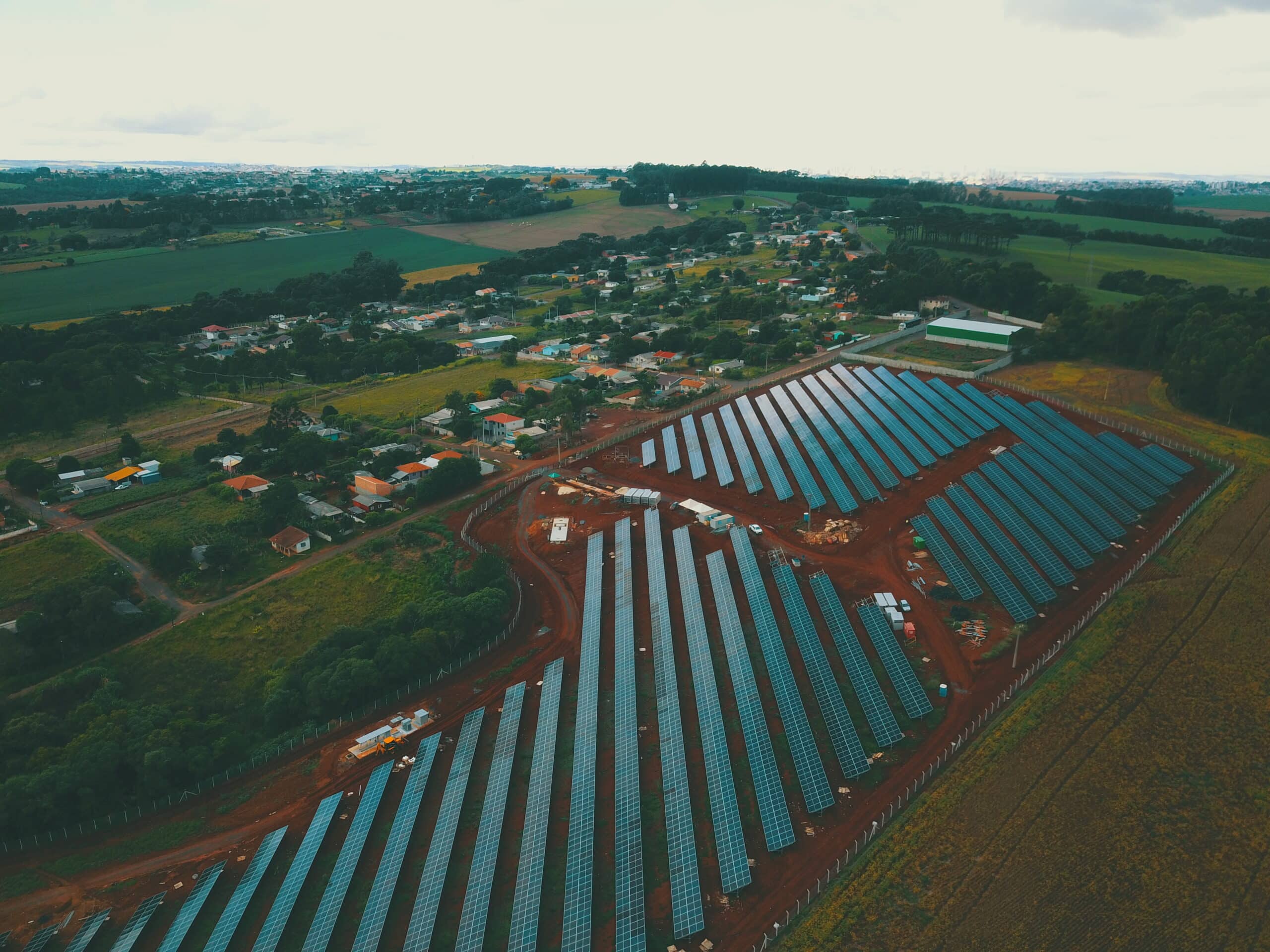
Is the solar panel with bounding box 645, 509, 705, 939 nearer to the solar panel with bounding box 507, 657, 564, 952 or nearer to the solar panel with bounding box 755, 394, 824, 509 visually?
the solar panel with bounding box 507, 657, 564, 952

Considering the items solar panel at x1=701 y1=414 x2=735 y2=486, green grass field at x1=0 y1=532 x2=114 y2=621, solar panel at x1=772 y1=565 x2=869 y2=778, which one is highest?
solar panel at x1=772 y1=565 x2=869 y2=778

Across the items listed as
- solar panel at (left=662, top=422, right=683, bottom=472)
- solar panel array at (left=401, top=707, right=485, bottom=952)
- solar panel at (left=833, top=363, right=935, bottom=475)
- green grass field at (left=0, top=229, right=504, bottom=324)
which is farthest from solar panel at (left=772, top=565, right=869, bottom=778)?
green grass field at (left=0, top=229, right=504, bottom=324)

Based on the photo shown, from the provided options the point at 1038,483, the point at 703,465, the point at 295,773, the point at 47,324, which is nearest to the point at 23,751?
the point at 295,773

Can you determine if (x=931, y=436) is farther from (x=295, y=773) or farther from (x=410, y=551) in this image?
(x=295, y=773)

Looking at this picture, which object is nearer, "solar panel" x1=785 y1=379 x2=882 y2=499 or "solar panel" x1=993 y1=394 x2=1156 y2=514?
"solar panel" x1=993 y1=394 x2=1156 y2=514

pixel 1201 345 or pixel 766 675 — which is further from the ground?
pixel 1201 345

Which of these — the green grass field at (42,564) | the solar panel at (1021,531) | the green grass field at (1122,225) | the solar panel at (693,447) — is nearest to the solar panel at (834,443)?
the solar panel at (1021,531)
